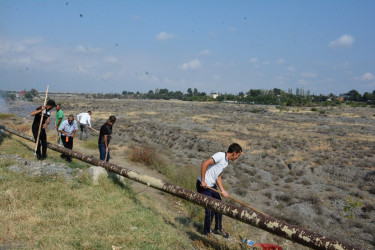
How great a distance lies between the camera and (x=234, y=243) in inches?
207

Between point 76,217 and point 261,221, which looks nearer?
point 261,221

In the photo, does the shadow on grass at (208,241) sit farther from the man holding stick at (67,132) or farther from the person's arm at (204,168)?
the man holding stick at (67,132)

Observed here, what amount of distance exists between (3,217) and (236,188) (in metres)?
8.55

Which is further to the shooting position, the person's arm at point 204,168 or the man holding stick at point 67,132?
the man holding stick at point 67,132

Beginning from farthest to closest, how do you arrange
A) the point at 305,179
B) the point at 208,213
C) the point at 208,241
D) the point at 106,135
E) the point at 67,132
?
the point at 305,179
the point at 67,132
the point at 106,135
the point at 208,213
the point at 208,241

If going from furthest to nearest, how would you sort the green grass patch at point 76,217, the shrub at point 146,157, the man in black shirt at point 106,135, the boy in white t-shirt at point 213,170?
1. the shrub at point 146,157
2. the man in black shirt at point 106,135
3. the boy in white t-shirt at point 213,170
4. the green grass patch at point 76,217

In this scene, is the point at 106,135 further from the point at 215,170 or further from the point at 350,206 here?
the point at 350,206

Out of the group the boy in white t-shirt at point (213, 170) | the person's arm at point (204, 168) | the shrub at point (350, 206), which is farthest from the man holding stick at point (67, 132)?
the shrub at point (350, 206)

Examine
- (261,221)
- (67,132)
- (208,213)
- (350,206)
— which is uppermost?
(67,132)

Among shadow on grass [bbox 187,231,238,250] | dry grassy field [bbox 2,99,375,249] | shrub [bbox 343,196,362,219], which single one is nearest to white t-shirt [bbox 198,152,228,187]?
shadow on grass [bbox 187,231,238,250]

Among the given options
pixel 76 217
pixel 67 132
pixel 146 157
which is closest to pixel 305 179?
pixel 146 157

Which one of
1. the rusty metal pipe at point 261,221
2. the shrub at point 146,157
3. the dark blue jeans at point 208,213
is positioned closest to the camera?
the rusty metal pipe at point 261,221

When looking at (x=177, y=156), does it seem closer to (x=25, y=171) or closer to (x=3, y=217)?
(x=25, y=171)

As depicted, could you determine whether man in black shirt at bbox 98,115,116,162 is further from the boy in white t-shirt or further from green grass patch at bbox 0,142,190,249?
the boy in white t-shirt
